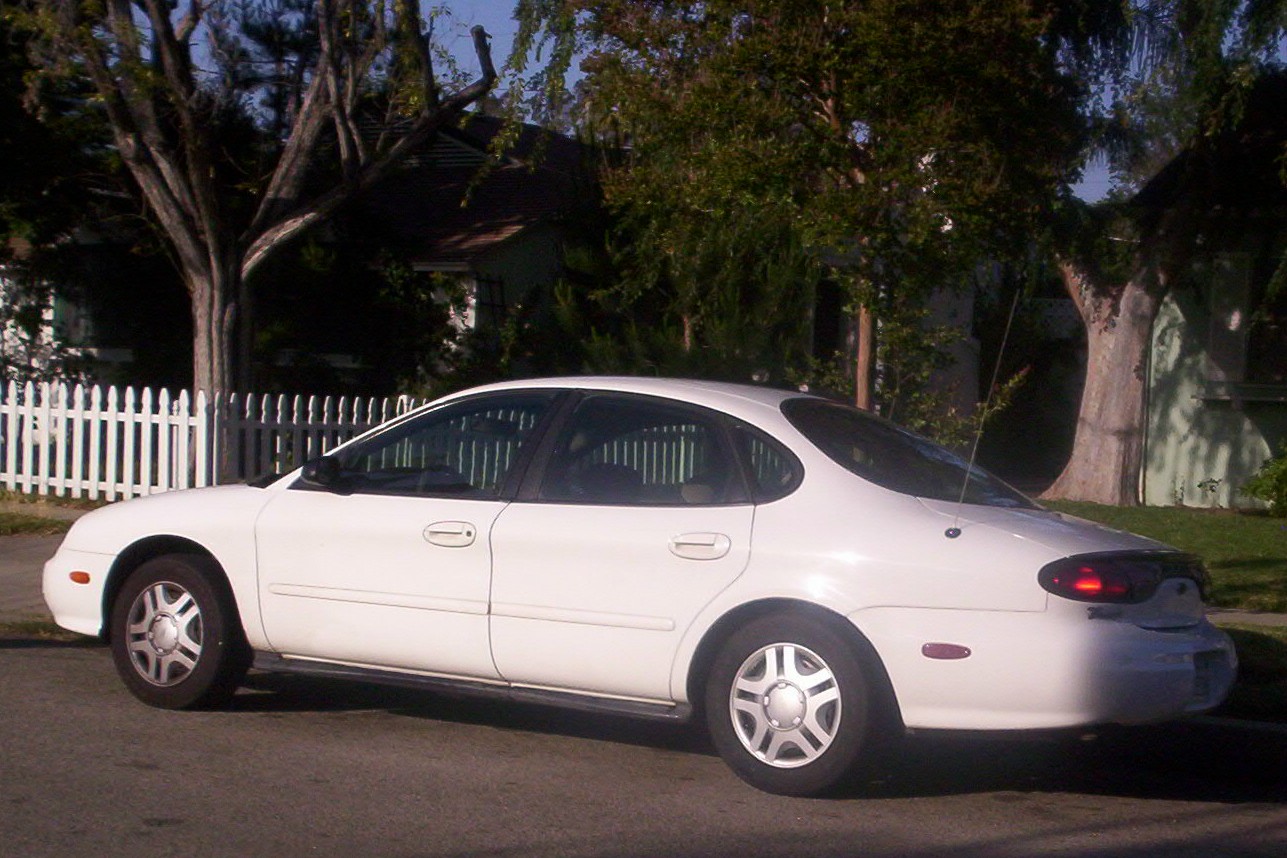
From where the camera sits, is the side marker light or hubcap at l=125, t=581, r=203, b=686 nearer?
the side marker light

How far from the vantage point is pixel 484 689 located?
648 centimetres

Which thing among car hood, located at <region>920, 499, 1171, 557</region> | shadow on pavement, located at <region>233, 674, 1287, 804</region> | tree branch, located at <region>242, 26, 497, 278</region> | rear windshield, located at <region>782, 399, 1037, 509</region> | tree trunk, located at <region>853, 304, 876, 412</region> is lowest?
shadow on pavement, located at <region>233, 674, 1287, 804</region>

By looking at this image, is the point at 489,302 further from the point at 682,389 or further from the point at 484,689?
the point at 484,689

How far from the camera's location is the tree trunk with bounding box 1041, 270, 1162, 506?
15.3m

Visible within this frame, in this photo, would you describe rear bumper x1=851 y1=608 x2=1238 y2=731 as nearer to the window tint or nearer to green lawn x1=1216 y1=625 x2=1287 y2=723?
the window tint

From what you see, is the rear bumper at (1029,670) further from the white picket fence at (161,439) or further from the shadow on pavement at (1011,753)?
the white picket fence at (161,439)

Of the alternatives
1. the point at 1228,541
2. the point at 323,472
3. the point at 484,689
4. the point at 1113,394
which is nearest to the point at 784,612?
the point at 484,689

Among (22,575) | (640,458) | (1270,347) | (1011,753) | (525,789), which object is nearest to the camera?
(525,789)

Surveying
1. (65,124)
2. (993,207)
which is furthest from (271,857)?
(65,124)

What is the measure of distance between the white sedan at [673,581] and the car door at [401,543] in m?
0.01

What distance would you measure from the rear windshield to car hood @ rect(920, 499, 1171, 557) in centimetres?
14

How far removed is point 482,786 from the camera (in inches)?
237

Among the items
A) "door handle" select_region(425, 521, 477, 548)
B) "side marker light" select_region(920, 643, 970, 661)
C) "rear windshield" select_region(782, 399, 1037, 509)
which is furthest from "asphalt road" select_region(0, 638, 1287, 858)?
"rear windshield" select_region(782, 399, 1037, 509)

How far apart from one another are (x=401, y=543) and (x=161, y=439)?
25.3 ft
